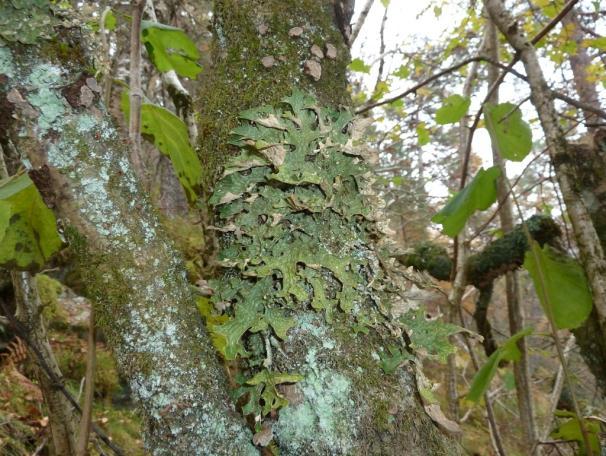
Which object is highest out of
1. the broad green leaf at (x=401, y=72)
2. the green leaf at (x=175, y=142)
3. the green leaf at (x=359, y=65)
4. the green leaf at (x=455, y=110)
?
the broad green leaf at (x=401, y=72)

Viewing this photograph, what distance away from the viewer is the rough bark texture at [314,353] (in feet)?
1.86

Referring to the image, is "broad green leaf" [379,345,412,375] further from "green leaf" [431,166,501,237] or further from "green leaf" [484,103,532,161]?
"green leaf" [484,103,532,161]

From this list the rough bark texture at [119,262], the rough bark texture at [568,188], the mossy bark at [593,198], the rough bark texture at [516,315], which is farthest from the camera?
the rough bark texture at [516,315]

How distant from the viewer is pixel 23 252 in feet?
2.27

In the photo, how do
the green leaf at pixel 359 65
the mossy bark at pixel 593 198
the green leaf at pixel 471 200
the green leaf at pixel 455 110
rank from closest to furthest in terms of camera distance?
1. the green leaf at pixel 471 200
2. the mossy bark at pixel 593 198
3. the green leaf at pixel 455 110
4. the green leaf at pixel 359 65

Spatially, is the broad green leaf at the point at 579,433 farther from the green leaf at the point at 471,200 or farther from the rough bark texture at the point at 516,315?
the rough bark texture at the point at 516,315

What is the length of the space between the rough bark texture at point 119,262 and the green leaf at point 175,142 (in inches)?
9.8

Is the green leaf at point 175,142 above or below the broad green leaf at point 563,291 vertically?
above

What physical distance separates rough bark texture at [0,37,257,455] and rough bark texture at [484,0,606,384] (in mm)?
713

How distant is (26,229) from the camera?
68 cm

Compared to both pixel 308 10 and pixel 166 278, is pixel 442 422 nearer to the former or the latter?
pixel 166 278

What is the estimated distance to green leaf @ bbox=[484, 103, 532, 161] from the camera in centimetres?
121

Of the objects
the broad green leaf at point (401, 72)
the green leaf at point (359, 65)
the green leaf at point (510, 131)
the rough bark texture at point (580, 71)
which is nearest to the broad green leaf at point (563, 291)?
the green leaf at point (510, 131)

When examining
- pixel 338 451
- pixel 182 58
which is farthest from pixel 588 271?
pixel 182 58
